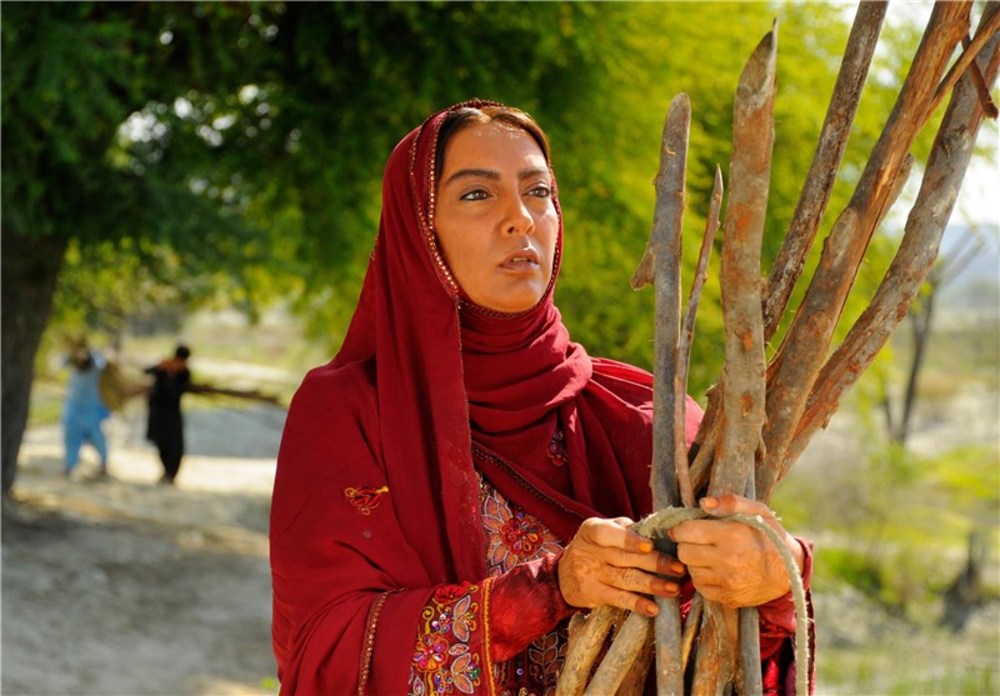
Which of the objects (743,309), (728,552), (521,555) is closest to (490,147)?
(743,309)

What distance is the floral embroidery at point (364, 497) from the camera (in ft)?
6.40

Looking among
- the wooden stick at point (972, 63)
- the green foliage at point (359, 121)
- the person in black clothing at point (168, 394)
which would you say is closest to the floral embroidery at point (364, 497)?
the wooden stick at point (972, 63)

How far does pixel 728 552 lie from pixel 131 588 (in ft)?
24.8

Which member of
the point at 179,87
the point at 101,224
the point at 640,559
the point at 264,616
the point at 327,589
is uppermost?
the point at 179,87

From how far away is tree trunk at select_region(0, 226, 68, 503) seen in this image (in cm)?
835

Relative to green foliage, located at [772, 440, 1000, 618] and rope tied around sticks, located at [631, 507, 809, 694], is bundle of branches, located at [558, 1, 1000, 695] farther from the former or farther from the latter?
green foliage, located at [772, 440, 1000, 618]

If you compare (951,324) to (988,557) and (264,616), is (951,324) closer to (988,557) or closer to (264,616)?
(988,557)

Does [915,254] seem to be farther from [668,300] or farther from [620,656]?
[620,656]

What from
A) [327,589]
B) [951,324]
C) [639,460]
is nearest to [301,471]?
[327,589]

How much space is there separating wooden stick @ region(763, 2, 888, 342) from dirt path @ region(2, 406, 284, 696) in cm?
241

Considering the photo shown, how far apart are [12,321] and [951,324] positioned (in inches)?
1426

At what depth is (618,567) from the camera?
5.66ft

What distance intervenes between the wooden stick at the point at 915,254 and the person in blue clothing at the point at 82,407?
10665 millimetres

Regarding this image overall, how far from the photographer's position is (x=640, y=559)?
172 cm
